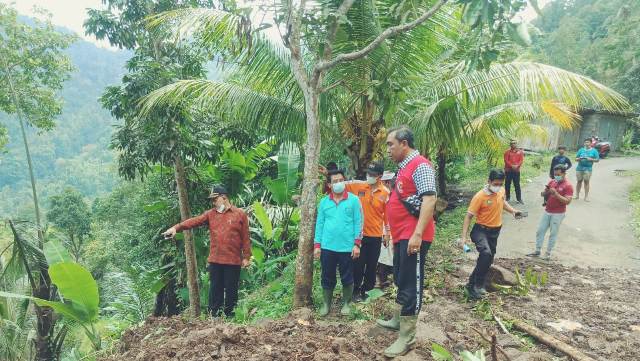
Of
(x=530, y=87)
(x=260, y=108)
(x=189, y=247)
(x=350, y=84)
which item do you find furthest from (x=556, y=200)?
(x=189, y=247)

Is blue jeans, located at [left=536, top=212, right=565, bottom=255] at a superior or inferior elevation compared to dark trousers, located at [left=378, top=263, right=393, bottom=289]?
superior

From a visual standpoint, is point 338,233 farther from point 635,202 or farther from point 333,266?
point 635,202

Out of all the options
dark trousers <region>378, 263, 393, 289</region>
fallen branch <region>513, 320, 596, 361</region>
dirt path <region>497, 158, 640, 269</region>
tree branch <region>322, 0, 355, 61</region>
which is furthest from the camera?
dirt path <region>497, 158, 640, 269</region>

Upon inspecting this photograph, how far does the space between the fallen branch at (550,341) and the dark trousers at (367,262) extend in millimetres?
1570

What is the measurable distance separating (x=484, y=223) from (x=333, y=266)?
1.89 m

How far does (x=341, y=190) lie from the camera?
4.51m

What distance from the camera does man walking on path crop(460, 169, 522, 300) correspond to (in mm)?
4922

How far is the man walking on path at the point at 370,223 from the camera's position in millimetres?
4980

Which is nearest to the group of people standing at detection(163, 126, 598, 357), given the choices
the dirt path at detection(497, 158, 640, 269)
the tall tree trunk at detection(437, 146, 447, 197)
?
the dirt path at detection(497, 158, 640, 269)

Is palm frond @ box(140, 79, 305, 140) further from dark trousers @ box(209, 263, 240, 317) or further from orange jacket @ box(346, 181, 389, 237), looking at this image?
dark trousers @ box(209, 263, 240, 317)

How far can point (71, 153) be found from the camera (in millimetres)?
69312

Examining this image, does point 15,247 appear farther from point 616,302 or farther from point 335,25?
point 616,302

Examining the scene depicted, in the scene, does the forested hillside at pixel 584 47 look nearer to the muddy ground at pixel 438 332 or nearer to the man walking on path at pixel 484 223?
the man walking on path at pixel 484 223

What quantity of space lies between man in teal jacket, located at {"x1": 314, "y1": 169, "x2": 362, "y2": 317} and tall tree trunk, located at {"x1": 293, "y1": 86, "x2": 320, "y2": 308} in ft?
0.31
